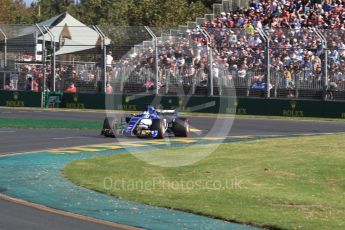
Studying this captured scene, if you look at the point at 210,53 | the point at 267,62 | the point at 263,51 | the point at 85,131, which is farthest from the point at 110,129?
the point at 263,51

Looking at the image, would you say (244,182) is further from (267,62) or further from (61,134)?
(267,62)

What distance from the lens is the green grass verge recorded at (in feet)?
93.3

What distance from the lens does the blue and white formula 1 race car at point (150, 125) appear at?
2381 centimetres

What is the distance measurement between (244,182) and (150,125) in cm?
921

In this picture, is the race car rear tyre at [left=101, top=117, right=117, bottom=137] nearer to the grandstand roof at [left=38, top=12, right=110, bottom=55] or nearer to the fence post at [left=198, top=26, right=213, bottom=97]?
the fence post at [left=198, top=26, right=213, bottom=97]

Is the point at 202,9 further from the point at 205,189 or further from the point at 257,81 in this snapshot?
the point at 205,189

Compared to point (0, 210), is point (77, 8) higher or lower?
higher

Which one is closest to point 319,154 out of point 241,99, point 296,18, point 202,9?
point 241,99

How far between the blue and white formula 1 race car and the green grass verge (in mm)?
3768

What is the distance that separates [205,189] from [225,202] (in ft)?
4.64

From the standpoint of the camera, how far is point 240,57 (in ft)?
118

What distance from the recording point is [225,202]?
41.8 ft

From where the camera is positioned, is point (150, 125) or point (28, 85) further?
point (28, 85)

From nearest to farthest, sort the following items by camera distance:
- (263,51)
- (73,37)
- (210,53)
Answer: (263,51)
(210,53)
(73,37)
